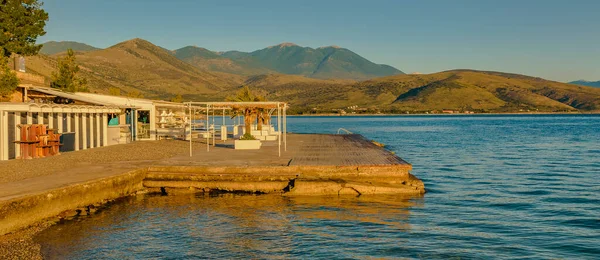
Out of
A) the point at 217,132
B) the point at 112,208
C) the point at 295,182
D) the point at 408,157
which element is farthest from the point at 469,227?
the point at 217,132

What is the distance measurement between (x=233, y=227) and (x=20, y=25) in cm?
3595

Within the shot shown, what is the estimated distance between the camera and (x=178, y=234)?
14.7m

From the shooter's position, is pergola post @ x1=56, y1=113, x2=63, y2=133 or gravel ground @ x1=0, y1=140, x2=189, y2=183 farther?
pergola post @ x1=56, y1=113, x2=63, y2=133

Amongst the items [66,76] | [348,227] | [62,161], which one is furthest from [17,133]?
[66,76]

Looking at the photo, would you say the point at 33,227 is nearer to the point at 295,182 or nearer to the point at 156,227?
the point at 156,227

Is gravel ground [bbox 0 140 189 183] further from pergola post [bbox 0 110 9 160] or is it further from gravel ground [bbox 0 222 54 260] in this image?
gravel ground [bbox 0 222 54 260]

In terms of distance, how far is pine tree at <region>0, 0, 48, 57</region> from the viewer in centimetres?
4194

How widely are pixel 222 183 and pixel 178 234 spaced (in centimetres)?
647

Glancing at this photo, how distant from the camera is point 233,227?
15664 millimetres

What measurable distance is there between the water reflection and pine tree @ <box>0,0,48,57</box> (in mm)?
28927

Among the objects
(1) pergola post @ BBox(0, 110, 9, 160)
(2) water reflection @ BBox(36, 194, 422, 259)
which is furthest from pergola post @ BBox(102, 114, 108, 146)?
(2) water reflection @ BBox(36, 194, 422, 259)

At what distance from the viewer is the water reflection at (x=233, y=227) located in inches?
521

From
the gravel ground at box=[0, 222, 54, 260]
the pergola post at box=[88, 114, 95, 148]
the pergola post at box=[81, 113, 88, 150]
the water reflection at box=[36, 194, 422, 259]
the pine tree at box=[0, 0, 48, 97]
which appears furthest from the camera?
the pine tree at box=[0, 0, 48, 97]

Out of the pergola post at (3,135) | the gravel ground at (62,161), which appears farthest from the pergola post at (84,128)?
the pergola post at (3,135)
